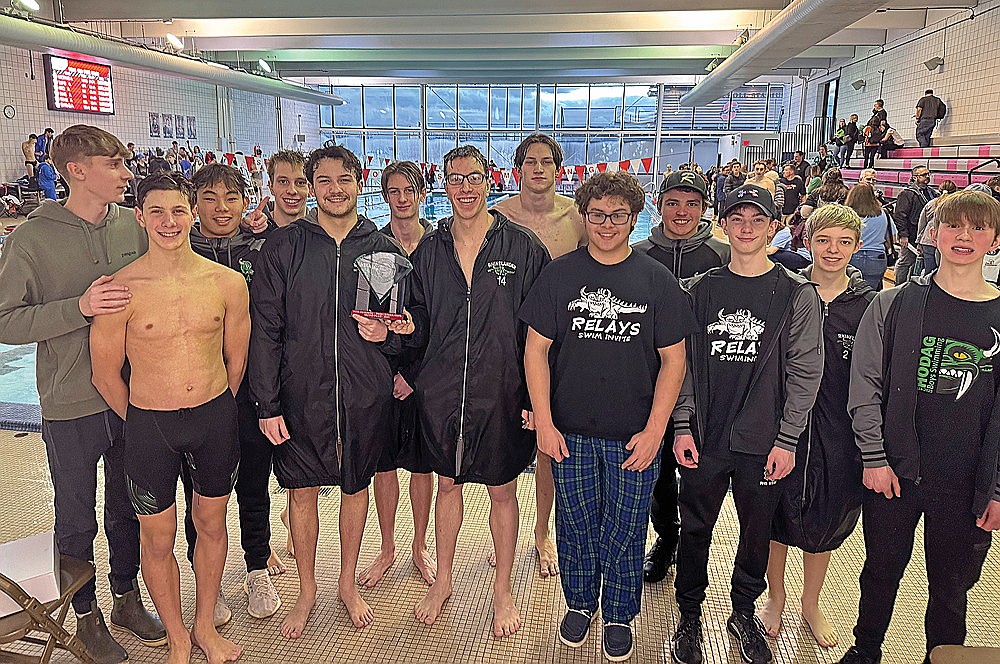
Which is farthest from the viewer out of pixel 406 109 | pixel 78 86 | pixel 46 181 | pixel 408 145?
pixel 408 145

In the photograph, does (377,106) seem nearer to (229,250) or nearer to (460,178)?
(229,250)

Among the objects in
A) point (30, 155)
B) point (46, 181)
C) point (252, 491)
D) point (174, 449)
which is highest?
point (30, 155)

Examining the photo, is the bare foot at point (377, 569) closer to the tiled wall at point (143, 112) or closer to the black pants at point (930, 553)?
the black pants at point (930, 553)

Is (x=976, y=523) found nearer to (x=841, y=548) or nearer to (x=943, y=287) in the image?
(x=943, y=287)

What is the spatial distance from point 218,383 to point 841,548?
269cm

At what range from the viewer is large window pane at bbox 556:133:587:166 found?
28938 millimetres

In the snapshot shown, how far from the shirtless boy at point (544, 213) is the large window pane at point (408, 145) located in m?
26.8

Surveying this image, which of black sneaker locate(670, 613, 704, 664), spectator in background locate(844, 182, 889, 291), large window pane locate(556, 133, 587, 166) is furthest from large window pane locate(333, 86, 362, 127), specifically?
black sneaker locate(670, 613, 704, 664)

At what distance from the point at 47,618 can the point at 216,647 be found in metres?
0.55

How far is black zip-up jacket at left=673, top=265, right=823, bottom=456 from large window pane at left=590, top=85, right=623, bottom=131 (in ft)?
90.4

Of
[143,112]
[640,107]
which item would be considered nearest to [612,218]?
[143,112]

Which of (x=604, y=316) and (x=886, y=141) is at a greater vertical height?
(x=886, y=141)

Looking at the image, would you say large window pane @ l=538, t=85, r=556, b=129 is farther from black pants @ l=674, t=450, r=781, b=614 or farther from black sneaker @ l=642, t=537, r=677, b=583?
black pants @ l=674, t=450, r=781, b=614

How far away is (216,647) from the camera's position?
8.01 ft
